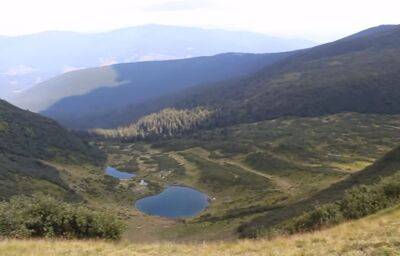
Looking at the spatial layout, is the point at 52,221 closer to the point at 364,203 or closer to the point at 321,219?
the point at 321,219

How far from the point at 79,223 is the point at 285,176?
13562 cm

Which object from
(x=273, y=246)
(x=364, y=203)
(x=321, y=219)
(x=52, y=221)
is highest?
(x=52, y=221)

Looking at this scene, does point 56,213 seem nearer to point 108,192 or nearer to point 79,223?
point 79,223

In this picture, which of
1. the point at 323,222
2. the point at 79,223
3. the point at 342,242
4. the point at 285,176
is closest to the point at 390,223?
the point at 342,242

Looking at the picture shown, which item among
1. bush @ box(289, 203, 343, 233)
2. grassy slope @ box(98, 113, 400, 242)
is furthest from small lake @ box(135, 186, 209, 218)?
bush @ box(289, 203, 343, 233)

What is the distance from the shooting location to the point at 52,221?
31297 mm

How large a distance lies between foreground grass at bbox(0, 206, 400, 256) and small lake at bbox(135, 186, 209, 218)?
106 metres

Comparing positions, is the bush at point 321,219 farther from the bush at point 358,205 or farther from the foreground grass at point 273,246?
the foreground grass at point 273,246

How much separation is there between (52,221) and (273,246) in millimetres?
15320

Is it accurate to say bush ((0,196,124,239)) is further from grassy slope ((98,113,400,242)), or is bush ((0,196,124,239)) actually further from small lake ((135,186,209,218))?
small lake ((135,186,209,218))

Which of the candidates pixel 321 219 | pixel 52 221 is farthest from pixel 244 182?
pixel 52 221

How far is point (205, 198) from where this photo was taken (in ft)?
496

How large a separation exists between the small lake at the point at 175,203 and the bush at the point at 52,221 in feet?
327

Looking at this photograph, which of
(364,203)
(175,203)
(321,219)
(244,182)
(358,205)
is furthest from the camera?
(244,182)
